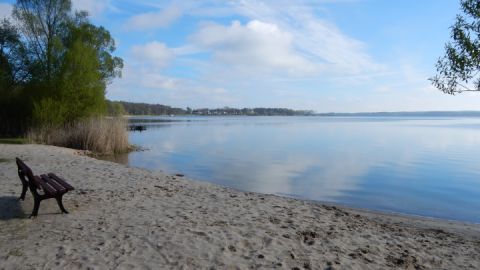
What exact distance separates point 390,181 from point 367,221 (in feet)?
30.9

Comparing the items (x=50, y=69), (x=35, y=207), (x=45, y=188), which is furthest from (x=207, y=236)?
(x=50, y=69)

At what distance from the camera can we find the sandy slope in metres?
5.50

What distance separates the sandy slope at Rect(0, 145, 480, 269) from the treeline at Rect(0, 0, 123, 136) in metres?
19.2

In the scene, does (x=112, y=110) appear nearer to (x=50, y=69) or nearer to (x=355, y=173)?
(x=50, y=69)

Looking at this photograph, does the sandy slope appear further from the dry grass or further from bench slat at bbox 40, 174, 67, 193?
the dry grass

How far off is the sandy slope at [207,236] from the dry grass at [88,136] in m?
14.5

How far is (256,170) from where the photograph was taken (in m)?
20.1

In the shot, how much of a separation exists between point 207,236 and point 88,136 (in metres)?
20.4

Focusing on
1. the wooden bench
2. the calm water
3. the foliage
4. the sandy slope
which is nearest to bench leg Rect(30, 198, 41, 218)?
the wooden bench

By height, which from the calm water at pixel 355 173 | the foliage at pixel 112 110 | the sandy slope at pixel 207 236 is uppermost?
the foliage at pixel 112 110

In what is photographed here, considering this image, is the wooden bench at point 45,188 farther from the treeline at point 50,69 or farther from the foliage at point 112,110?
the foliage at point 112,110

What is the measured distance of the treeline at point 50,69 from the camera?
28297 mm

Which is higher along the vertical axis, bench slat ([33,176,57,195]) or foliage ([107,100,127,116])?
foliage ([107,100,127,116])

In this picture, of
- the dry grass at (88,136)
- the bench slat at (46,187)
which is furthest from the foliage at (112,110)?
the bench slat at (46,187)
